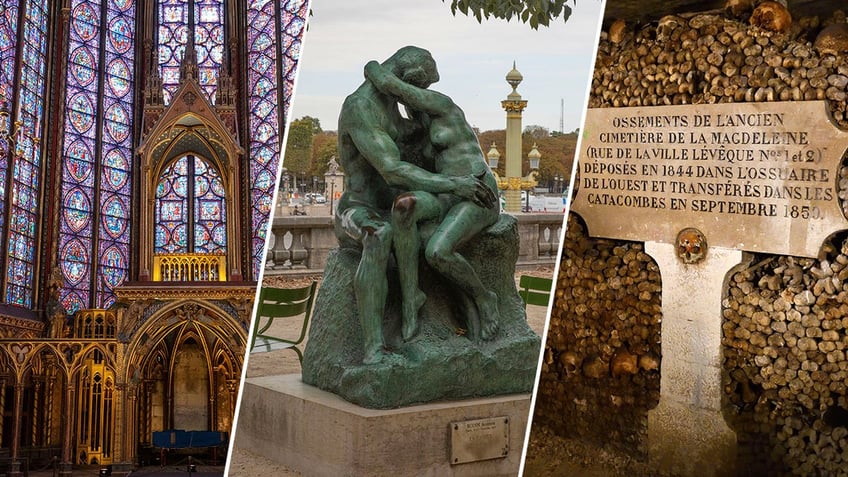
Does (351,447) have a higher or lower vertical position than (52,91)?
lower

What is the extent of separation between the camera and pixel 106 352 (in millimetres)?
12695

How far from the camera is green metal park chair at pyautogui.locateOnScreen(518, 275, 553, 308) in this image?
513cm

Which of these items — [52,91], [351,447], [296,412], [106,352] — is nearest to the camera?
[351,447]

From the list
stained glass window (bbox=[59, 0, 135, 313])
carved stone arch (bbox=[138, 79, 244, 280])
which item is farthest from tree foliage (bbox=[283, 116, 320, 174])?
stained glass window (bbox=[59, 0, 135, 313])

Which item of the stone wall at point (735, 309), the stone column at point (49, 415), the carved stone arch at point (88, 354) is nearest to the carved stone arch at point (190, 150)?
the carved stone arch at point (88, 354)

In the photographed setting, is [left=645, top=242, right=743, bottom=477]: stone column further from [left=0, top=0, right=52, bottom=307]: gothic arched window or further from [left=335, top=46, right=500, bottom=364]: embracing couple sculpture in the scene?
[left=0, top=0, right=52, bottom=307]: gothic arched window

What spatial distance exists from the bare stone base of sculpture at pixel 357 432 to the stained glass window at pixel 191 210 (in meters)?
12.3

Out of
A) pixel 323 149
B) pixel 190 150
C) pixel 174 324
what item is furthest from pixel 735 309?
pixel 190 150

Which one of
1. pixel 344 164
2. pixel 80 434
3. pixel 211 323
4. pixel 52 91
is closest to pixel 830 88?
pixel 344 164

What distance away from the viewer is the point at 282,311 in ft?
15.6

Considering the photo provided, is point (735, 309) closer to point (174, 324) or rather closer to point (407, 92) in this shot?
point (407, 92)

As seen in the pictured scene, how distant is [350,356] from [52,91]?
12.5 metres

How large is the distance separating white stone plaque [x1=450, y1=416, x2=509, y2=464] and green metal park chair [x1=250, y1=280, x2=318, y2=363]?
42.1 inches

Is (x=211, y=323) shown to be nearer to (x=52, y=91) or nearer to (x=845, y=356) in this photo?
(x=52, y=91)
